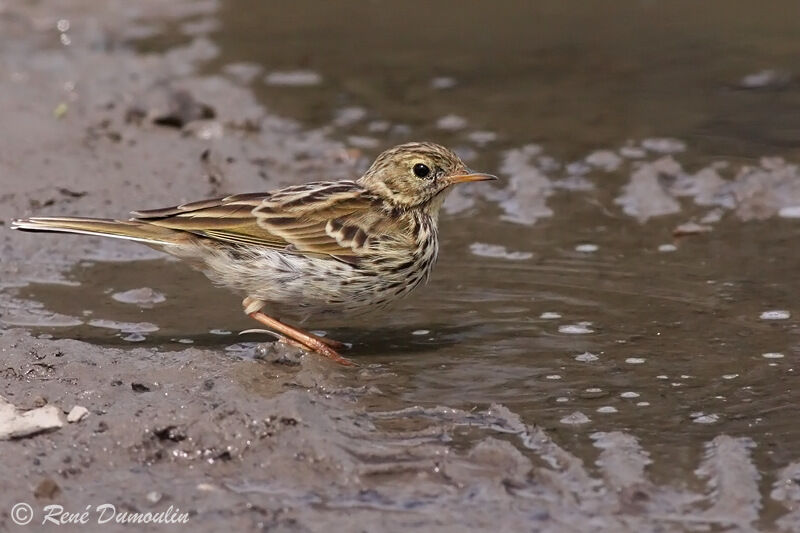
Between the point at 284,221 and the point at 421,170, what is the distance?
103 centimetres

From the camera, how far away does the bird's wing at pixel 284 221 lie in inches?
321

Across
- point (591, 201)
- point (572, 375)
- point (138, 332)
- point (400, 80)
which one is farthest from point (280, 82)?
point (572, 375)

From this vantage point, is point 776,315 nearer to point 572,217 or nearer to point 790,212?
point 790,212

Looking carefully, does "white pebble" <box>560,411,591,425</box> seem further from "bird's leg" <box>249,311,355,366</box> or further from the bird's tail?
the bird's tail

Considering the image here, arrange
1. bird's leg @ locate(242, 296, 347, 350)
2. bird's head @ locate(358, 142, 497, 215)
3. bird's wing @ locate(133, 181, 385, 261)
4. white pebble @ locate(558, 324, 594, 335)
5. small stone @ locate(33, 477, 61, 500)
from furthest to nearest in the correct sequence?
bird's head @ locate(358, 142, 497, 215) → white pebble @ locate(558, 324, 594, 335) → bird's leg @ locate(242, 296, 347, 350) → bird's wing @ locate(133, 181, 385, 261) → small stone @ locate(33, 477, 61, 500)

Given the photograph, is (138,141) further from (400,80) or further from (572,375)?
(572,375)

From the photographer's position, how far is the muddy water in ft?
24.6

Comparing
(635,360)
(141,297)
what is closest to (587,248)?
(635,360)

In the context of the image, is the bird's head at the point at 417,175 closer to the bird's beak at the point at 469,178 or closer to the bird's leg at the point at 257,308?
the bird's beak at the point at 469,178

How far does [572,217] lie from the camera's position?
Answer: 10586 millimetres

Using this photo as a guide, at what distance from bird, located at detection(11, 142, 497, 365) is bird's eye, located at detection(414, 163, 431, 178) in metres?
0.35

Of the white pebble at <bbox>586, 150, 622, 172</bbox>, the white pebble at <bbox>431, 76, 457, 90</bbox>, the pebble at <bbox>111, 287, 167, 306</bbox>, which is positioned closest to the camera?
the pebble at <bbox>111, 287, 167, 306</bbox>

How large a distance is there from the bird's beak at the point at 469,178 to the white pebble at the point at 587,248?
1550 millimetres

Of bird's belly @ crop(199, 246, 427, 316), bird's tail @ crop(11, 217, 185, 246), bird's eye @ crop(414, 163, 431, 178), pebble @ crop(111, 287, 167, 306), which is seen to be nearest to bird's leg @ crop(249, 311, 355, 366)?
bird's belly @ crop(199, 246, 427, 316)
